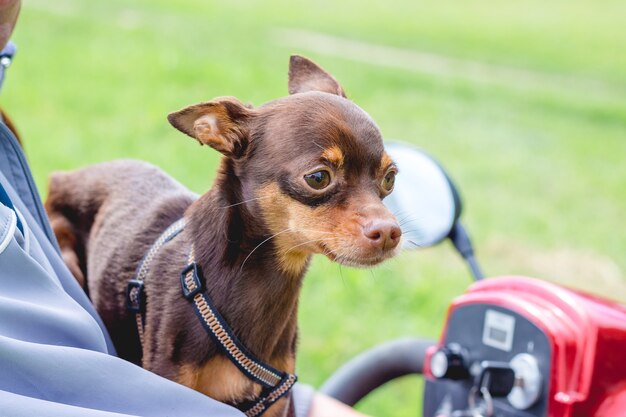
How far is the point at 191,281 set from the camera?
77.4 inches

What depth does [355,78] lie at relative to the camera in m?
10.7

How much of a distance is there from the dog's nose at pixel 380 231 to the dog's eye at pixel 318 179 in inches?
5.2

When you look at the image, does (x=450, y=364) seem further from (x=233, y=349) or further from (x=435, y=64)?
(x=435, y=64)

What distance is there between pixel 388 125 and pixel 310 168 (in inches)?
264

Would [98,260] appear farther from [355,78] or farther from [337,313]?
[355,78]

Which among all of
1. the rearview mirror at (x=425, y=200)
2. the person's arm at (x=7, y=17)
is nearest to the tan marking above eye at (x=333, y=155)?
the person's arm at (x=7, y=17)

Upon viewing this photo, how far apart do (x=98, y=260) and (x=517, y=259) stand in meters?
3.96

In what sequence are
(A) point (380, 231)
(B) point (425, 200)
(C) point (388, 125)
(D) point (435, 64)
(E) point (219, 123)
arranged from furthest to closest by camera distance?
(D) point (435, 64)
(C) point (388, 125)
(B) point (425, 200)
(E) point (219, 123)
(A) point (380, 231)

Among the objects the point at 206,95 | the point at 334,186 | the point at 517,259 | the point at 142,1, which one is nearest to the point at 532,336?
the point at 334,186

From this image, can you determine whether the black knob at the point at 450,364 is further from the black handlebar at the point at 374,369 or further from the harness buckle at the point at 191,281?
the harness buckle at the point at 191,281

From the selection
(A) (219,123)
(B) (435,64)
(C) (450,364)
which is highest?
(A) (219,123)

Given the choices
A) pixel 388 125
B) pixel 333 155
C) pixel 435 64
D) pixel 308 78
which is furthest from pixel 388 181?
pixel 435 64

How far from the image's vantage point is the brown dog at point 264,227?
6.02ft

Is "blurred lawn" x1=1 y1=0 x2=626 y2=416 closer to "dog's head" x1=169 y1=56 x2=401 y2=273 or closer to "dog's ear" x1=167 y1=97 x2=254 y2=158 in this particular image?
→ "dog's head" x1=169 y1=56 x2=401 y2=273
